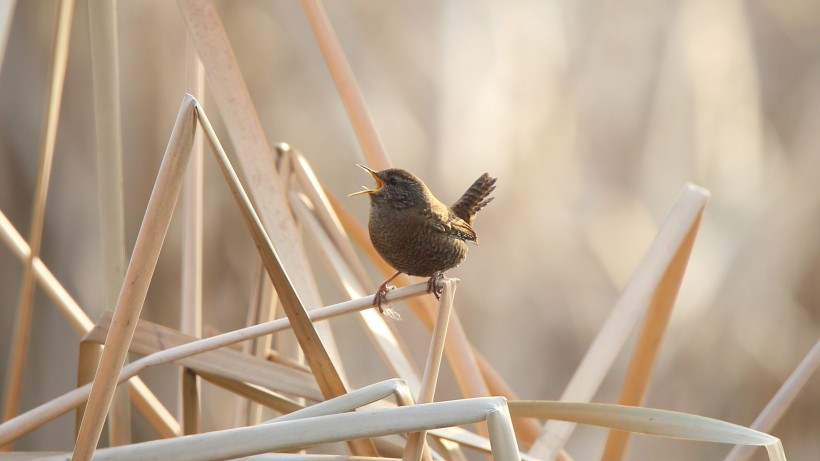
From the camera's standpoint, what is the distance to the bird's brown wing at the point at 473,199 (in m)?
1.70

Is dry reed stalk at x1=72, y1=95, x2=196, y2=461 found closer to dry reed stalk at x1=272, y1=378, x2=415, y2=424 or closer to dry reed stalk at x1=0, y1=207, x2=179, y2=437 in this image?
dry reed stalk at x1=272, y1=378, x2=415, y2=424

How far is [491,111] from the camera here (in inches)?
84.2

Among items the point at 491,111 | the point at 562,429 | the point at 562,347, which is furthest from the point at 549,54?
the point at 562,429

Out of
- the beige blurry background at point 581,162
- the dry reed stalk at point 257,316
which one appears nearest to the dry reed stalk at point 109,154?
the dry reed stalk at point 257,316

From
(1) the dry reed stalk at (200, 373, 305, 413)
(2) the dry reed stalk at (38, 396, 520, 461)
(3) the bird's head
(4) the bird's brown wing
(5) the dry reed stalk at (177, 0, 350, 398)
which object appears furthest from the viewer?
(4) the bird's brown wing

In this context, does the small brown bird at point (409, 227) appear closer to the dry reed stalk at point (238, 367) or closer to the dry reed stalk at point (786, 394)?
the dry reed stalk at point (238, 367)

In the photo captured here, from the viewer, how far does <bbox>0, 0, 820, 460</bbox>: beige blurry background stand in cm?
206

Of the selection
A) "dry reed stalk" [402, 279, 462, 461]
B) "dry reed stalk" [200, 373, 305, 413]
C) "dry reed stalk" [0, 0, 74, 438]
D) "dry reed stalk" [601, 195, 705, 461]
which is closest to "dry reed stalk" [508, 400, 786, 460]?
"dry reed stalk" [402, 279, 462, 461]

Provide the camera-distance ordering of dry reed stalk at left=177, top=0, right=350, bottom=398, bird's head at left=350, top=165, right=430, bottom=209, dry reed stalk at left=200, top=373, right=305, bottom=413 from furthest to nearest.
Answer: bird's head at left=350, top=165, right=430, bottom=209 → dry reed stalk at left=177, top=0, right=350, bottom=398 → dry reed stalk at left=200, top=373, right=305, bottom=413

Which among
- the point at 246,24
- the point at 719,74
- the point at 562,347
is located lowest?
the point at 562,347

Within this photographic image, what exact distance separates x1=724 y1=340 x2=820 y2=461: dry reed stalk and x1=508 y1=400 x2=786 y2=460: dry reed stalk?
0.44m

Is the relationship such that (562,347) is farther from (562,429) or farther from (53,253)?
(53,253)

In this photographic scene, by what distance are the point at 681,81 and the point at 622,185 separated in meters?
0.35

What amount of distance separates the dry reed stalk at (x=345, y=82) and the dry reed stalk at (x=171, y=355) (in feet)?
1.65
